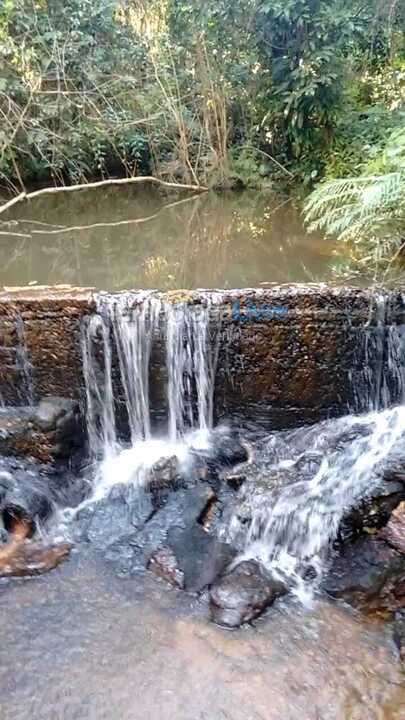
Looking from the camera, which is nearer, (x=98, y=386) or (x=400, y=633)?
(x=400, y=633)

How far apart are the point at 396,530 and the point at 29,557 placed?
2.17 meters

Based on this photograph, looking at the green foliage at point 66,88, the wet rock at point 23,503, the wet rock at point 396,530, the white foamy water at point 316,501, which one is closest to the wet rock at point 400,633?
the wet rock at point 396,530

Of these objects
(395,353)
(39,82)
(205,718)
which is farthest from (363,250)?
(39,82)

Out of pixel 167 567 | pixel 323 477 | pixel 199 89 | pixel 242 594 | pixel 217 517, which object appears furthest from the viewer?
pixel 199 89

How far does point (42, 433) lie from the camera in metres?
4.13

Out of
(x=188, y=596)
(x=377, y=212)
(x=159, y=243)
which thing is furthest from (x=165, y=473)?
(x=159, y=243)

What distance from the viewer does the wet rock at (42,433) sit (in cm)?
412

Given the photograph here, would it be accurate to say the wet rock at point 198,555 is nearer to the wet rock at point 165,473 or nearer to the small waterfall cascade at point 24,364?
the wet rock at point 165,473

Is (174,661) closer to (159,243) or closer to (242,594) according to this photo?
(242,594)

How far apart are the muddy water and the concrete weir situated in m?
1.60

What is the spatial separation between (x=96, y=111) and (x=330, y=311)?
649 centimetres

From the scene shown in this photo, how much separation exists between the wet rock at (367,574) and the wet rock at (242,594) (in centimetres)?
32

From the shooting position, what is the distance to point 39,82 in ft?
26.2

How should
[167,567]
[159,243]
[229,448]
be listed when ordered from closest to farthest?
[167,567], [229,448], [159,243]
